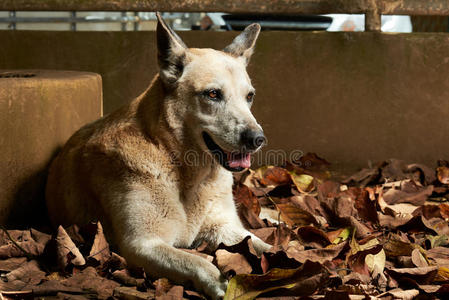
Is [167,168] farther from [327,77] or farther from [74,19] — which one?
[74,19]

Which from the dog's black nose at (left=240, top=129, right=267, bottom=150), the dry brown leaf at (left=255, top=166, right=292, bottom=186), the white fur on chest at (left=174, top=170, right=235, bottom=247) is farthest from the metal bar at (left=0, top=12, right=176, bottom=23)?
the dog's black nose at (left=240, top=129, right=267, bottom=150)

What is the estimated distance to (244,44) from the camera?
3.34 metres

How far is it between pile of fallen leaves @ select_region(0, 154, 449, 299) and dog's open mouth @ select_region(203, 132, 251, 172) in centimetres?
40

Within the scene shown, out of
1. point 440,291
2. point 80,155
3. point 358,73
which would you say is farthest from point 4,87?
point 358,73

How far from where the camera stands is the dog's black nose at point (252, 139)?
9.29 ft

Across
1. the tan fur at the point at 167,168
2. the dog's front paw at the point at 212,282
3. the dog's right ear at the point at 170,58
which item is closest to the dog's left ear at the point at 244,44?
the tan fur at the point at 167,168

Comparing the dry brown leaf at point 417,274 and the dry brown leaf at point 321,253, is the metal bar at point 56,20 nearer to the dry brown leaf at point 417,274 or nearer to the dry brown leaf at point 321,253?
the dry brown leaf at point 321,253

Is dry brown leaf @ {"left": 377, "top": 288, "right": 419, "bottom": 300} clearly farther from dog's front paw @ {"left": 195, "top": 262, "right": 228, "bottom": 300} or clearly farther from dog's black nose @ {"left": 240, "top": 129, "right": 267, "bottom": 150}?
dog's black nose @ {"left": 240, "top": 129, "right": 267, "bottom": 150}

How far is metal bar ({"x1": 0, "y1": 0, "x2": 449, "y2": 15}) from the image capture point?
14.9 ft

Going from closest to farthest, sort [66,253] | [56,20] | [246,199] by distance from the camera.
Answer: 1. [66,253]
2. [246,199]
3. [56,20]

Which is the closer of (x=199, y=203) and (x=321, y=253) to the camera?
(x=321, y=253)

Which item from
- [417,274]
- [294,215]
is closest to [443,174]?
[294,215]

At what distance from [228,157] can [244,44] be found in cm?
71

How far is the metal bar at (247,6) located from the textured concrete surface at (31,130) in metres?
1.06
